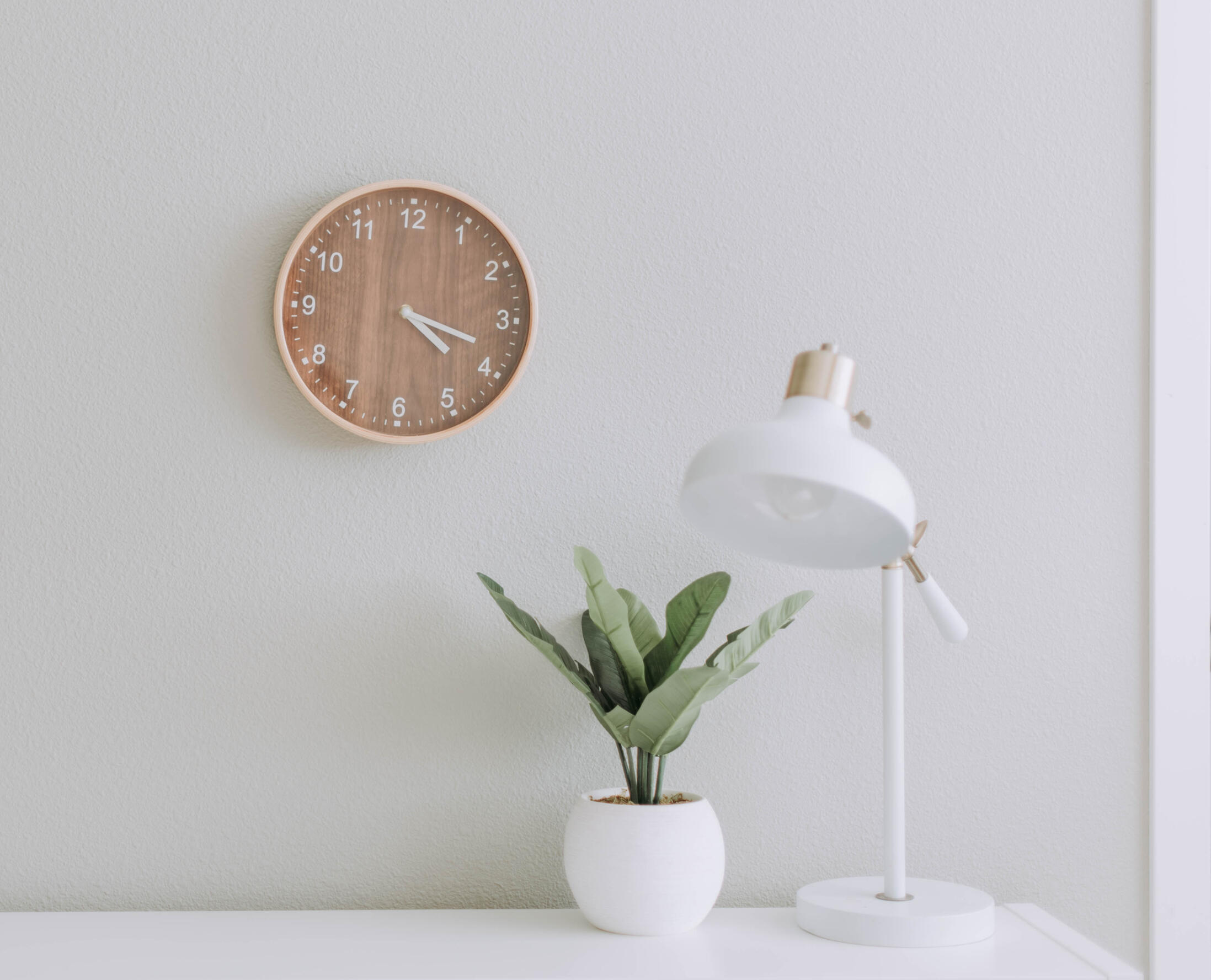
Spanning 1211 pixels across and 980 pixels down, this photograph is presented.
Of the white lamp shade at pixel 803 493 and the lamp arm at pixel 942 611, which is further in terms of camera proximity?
the lamp arm at pixel 942 611

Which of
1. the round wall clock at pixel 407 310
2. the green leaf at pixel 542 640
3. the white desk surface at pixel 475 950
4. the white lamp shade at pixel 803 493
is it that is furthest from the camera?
the round wall clock at pixel 407 310

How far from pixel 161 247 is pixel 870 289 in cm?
86

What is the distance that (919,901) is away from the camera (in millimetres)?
1059

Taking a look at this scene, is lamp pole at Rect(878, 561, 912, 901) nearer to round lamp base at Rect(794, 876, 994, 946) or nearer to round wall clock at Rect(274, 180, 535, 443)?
round lamp base at Rect(794, 876, 994, 946)

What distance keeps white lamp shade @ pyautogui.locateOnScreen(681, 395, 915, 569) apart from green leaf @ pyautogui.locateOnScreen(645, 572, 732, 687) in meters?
0.30

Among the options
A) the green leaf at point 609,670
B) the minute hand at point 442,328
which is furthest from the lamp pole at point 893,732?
the minute hand at point 442,328

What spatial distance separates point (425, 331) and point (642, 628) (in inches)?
16.9

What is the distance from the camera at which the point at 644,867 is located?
1016 mm

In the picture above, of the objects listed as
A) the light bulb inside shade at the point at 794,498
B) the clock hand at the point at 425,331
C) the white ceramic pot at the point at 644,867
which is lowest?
the white ceramic pot at the point at 644,867

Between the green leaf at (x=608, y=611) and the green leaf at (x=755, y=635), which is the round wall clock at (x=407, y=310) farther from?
the green leaf at (x=755, y=635)

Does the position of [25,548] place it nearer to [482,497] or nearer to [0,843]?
[0,843]

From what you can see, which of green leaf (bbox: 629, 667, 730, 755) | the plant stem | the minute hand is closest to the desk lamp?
green leaf (bbox: 629, 667, 730, 755)

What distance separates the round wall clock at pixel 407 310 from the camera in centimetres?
117

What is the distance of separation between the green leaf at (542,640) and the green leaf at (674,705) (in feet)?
0.20
